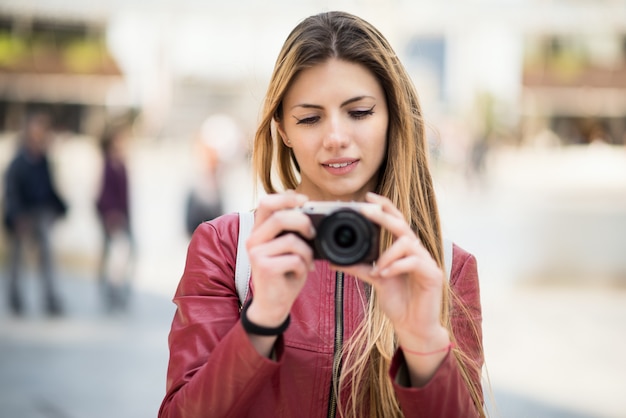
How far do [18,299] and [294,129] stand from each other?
6.51m

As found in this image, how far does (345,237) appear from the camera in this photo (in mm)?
1433

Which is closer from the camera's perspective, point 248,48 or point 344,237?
point 344,237

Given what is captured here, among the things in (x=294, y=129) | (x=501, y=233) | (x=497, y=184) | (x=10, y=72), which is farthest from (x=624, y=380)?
(x=10, y=72)

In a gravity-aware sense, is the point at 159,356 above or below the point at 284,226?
below

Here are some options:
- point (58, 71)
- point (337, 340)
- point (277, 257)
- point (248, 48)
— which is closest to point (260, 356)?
point (277, 257)

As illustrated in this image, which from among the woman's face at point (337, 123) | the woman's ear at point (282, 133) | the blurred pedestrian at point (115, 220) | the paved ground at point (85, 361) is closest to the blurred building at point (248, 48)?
the blurred pedestrian at point (115, 220)

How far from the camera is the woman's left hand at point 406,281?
4.75 ft

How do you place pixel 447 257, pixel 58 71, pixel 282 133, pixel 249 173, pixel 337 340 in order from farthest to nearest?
pixel 58 71 < pixel 249 173 < pixel 282 133 < pixel 447 257 < pixel 337 340

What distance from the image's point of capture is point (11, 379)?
18.3ft

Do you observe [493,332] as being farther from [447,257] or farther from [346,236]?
[346,236]

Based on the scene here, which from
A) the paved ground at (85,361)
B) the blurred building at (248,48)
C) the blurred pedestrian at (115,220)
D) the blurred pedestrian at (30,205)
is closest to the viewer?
the paved ground at (85,361)

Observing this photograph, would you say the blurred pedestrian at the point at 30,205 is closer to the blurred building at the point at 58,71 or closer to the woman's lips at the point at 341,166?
the woman's lips at the point at 341,166

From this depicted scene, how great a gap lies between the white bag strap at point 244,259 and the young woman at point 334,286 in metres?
0.02

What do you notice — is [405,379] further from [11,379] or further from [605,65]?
[605,65]
